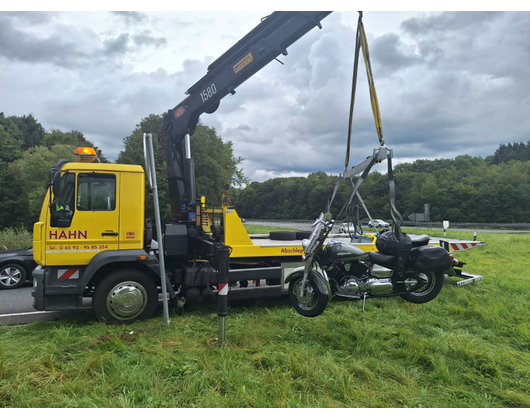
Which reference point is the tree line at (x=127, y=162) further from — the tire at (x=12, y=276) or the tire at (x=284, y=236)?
the tire at (x=284, y=236)

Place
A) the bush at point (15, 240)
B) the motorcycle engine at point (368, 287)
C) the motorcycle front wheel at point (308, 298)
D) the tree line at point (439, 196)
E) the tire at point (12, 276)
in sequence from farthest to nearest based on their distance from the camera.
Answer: the tree line at point (439, 196) → the bush at point (15, 240) → the tire at point (12, 276) → the motorcycle engine at point (368, 287) → the motorcycle front wheel at point (308, 298)

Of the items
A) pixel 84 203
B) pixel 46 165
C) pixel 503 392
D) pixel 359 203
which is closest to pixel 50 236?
pixel 84 203

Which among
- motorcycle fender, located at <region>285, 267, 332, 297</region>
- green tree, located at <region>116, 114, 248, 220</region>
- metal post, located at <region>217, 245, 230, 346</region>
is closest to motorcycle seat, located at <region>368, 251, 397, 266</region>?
motorcycle fender, located at <region>285, 267, 332, 297</region>

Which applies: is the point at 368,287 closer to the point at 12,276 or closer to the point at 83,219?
the point at 83,219

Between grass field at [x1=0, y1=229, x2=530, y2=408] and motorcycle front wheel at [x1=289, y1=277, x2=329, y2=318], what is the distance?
0.37m

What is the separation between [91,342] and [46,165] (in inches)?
1093

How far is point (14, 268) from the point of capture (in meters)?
8.47

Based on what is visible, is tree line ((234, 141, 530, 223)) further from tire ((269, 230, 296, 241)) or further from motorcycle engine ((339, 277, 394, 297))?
motorcycle engine ((339, 277, 394, 297))

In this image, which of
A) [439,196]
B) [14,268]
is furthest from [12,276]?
[439,196]

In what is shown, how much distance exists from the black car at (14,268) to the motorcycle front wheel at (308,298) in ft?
23.6

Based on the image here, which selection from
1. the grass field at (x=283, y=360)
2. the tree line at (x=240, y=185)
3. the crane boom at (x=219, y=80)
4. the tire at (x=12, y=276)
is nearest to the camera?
the grass field at (x=283, y=360)

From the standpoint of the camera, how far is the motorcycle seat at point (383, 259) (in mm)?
4676

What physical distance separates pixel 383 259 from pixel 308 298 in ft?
3.75

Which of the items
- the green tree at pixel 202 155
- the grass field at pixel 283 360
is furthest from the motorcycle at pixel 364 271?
the green tree at pixel 202 155
